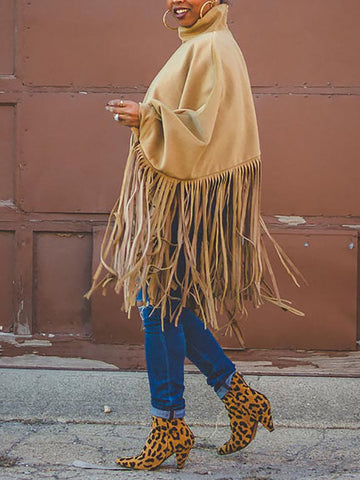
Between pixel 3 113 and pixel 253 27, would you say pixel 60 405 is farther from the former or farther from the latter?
pixel 253 27

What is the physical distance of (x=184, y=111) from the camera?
2799mm

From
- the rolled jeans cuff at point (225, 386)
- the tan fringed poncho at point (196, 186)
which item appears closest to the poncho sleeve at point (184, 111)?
the tan fringed poncho at point (196, 186)

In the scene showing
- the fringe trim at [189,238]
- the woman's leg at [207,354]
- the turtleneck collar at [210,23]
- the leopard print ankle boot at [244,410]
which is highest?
the turtleneck collar at [210,23]

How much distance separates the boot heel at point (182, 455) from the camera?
291 centimetres

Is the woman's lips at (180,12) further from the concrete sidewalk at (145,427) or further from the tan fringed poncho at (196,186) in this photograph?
the concrete sidewalk at (145,427)

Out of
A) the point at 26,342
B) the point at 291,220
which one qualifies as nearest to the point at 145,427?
the point at 26,342

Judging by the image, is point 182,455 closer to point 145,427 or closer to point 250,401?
point 250,401

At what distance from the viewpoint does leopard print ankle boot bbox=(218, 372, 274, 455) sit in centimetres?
298

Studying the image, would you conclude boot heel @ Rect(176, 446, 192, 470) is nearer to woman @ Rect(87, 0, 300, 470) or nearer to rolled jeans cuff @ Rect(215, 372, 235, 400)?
woman @ Rect(87, 0, 300, 470)

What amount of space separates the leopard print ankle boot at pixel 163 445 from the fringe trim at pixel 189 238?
355 mm

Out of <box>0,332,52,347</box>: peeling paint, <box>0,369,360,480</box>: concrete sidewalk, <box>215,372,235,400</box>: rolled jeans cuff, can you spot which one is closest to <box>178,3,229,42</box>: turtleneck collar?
<box>215,372,235,400</box>: rolled jeans cuff

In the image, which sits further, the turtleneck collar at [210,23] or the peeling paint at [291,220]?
the peeling paint at [291,220]

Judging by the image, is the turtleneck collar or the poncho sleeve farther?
the turtleneck collar

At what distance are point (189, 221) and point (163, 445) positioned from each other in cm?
75
